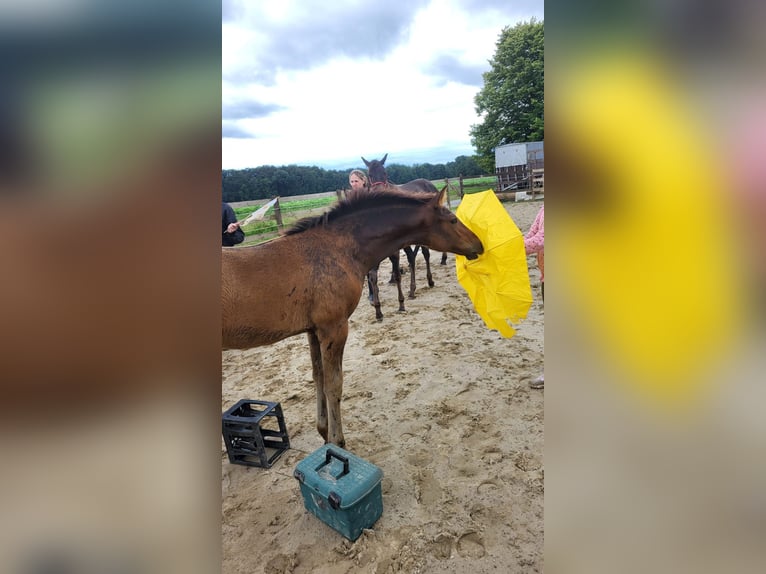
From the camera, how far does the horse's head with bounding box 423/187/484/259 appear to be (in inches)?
124

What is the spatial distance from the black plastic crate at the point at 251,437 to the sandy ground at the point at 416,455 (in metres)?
0.09

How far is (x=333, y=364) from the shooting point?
113 inches

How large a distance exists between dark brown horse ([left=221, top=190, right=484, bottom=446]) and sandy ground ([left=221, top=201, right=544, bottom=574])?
556mm

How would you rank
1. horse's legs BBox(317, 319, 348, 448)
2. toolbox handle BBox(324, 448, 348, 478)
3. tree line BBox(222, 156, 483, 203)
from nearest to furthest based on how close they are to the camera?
toolbox handle BBox(324, 448, 348, 478) → horse's legs BBox(317, 319, 348, 448) → tree line BBox(222, 156, 483, 203)

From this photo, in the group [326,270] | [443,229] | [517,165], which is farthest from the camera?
[517,165]
